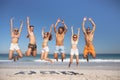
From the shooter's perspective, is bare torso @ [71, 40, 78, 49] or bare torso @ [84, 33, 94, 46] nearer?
bare torso @ [84, 33, 94, 46]

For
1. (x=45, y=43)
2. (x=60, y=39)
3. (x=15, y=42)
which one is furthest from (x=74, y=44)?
(x=15, y=42)

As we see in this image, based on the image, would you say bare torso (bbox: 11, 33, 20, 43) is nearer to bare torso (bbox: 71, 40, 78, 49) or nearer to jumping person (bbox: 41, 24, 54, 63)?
jumping person (bbox: 41, 24, 54, 63)

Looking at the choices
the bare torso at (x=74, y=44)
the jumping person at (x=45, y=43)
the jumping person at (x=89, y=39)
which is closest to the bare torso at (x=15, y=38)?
the jumping person at (x=45, y=43)

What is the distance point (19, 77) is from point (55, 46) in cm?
202

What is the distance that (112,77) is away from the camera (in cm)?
935

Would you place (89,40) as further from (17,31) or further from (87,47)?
(17,31)

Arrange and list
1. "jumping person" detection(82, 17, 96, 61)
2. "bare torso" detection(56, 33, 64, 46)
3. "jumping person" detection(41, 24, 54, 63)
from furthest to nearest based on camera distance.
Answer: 1. "jumping person" detection(41, 24, 54, 63)
2. "bare torso" detection(56, 33, 64, 46)
3. "jumping person" detection(82, 17, 96, 61)

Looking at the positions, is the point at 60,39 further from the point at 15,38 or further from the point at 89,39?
the point at 15,38

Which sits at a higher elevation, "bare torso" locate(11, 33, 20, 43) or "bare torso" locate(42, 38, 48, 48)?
"bare torso" locate(11, 33, 20, 43)

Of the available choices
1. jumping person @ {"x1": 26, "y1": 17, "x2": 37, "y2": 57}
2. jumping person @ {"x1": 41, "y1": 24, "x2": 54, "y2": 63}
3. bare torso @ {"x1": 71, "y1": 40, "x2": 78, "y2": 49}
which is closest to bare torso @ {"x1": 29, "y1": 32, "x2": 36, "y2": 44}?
jumping person @ {"x1": 26, "y1": 17, "x2": 37, "y2": 57}

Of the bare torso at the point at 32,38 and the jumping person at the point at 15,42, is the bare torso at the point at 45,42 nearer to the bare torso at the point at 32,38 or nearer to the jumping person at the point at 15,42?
the bare torso at the point at 32,38

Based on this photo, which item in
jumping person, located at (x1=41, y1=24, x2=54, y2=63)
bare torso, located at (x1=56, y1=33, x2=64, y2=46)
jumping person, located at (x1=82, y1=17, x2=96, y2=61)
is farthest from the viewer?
jumping person, located at (x1=41, y1=24, x2=54, y2=63)

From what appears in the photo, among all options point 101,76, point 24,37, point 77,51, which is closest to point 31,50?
point 24,37

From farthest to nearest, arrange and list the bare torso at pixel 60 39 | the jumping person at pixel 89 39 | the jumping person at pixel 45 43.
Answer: the jumping person at pixel 45 43 → the bare torso at pixel 60 39 → the jumping person at pixel 89 39
